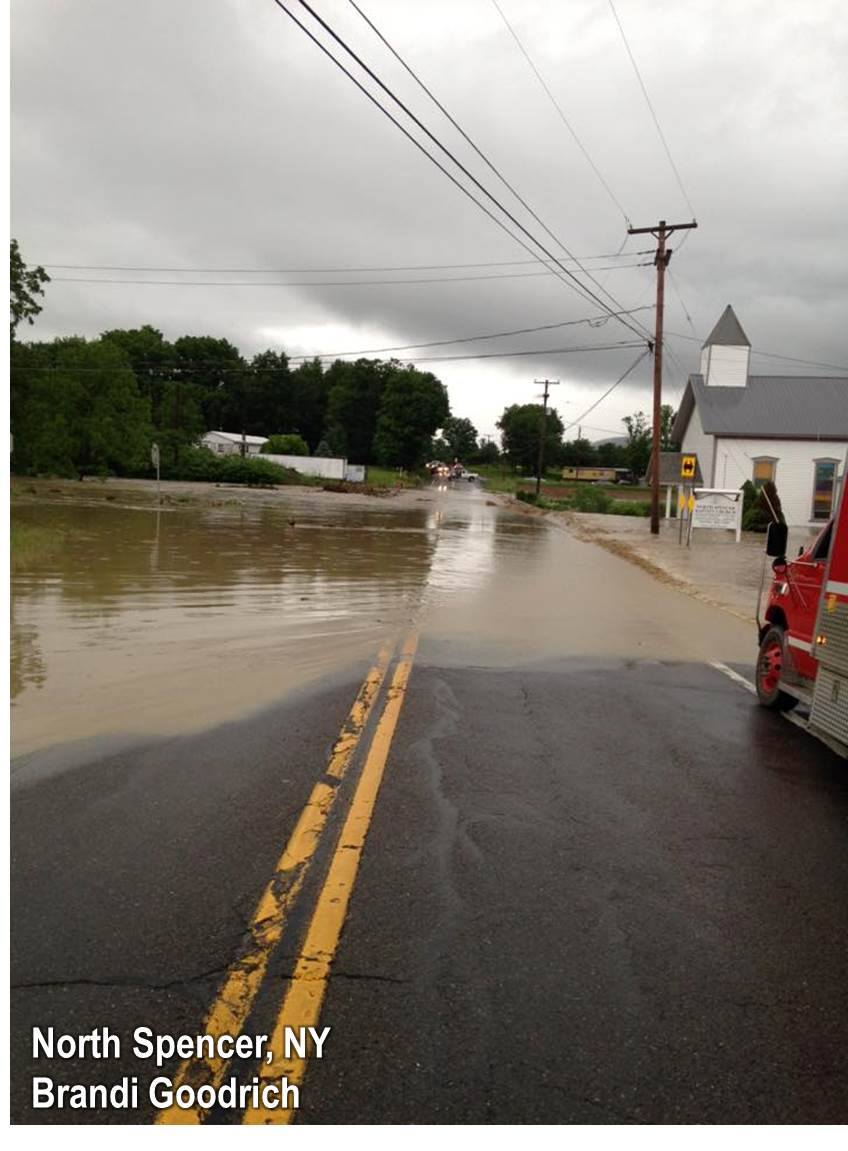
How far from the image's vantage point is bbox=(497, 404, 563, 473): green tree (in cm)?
15800

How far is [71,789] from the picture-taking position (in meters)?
5.16

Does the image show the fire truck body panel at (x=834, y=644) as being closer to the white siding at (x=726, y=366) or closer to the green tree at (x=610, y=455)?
the white siding at (x=726, y=366)

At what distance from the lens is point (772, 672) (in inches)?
311

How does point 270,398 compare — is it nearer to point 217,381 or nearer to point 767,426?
point 217,381

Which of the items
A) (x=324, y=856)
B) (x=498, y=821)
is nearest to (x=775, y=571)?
(x=498, y=821)

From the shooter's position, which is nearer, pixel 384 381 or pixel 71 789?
pixel 71 789

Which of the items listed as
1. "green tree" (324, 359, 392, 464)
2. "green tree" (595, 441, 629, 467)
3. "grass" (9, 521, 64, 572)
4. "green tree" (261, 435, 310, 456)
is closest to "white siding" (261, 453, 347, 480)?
"green tree" (261, 435, 310, 456)

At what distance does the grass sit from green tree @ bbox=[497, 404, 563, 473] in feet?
445

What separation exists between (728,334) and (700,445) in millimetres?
6342

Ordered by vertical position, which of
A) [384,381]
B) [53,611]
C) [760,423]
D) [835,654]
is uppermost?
[384,381]

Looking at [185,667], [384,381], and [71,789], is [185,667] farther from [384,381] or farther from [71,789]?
[384,381]

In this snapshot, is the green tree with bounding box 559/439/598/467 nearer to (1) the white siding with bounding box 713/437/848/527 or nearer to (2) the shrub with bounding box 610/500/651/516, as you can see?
(2) the shrub with bounding box 610/500/651/516

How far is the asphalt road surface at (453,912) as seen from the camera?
280 centimetres

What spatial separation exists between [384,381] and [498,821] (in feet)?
396
